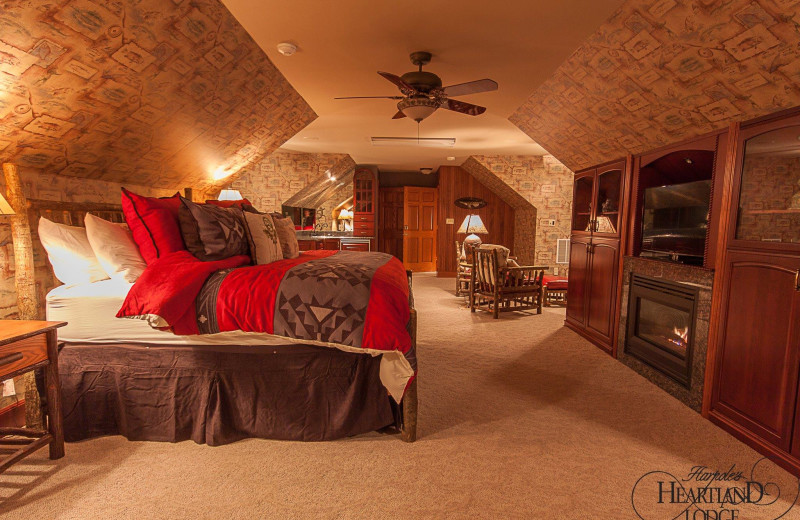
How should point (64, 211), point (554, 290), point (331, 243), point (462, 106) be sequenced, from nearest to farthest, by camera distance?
point (64, 211), point (462, 106), point (554, 290), point (331, 243)

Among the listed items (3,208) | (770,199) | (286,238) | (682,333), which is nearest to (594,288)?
(682,333)

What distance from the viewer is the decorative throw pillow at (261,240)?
272 cm

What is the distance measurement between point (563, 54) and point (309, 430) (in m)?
3.08

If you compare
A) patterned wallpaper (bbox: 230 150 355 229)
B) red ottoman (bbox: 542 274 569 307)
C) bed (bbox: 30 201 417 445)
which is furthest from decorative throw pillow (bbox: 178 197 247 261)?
red ottoman (bbox: 542 274 569 307)

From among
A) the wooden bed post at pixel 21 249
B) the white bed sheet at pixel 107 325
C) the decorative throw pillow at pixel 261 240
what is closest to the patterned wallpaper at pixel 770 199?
the white bed sheet at pixel 107 325

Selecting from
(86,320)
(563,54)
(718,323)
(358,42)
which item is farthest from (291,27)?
(718,323)

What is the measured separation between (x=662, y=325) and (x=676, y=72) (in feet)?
5.99

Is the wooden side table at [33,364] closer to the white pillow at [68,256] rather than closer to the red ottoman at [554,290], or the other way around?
the white pillow at [68,256]

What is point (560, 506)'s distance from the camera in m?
1.67

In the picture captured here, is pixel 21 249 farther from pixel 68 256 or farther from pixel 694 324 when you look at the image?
pixel 694 324

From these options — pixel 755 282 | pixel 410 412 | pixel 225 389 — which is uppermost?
pixel 755 282

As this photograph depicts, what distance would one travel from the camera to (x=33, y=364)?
5.76 ft

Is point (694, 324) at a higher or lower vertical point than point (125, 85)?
lower

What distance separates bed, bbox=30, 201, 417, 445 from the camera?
6.88ft
